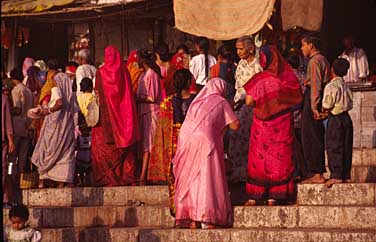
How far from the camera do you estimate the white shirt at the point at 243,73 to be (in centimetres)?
1480

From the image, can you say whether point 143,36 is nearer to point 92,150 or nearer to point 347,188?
point 92,150

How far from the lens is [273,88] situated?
14.1m

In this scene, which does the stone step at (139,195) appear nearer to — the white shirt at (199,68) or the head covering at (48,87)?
the head covering at (48,87)

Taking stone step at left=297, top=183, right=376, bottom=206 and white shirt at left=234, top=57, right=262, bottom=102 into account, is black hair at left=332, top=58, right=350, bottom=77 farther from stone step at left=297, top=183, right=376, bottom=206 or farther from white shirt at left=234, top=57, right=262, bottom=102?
stone step at left=297, top=183, right=376, bottom=206

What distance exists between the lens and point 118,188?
50.9ft

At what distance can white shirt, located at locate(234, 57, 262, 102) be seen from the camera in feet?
48.6

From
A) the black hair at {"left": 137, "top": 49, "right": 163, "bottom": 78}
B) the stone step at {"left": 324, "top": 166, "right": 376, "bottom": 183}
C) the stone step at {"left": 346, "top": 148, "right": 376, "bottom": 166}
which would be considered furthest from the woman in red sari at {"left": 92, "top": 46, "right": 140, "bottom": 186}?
the stone step at {"left": 346, "top": 148, "right": 376, "bottom": 166}

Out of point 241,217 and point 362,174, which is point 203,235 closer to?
point 241,217

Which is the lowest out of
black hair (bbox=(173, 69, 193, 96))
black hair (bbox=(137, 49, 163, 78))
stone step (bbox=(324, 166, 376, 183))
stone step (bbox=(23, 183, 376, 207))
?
stone step (bbox=(23, 183, 376, 207))

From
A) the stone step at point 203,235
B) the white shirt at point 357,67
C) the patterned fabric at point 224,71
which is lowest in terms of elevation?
the stone step at point 203,235

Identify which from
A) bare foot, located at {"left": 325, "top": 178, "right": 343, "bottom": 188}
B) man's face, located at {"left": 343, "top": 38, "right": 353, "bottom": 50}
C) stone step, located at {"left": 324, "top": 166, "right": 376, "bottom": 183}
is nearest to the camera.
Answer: bare foot, located at {"left": 325, "top": 178, "right": 343, "bottom": 188}

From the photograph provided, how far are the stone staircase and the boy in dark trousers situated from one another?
0.28 m

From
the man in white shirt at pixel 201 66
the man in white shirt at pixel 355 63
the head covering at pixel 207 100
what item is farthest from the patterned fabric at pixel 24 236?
the man in white shirt at pixel 355 63

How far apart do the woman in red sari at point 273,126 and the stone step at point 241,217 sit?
0.85ft
